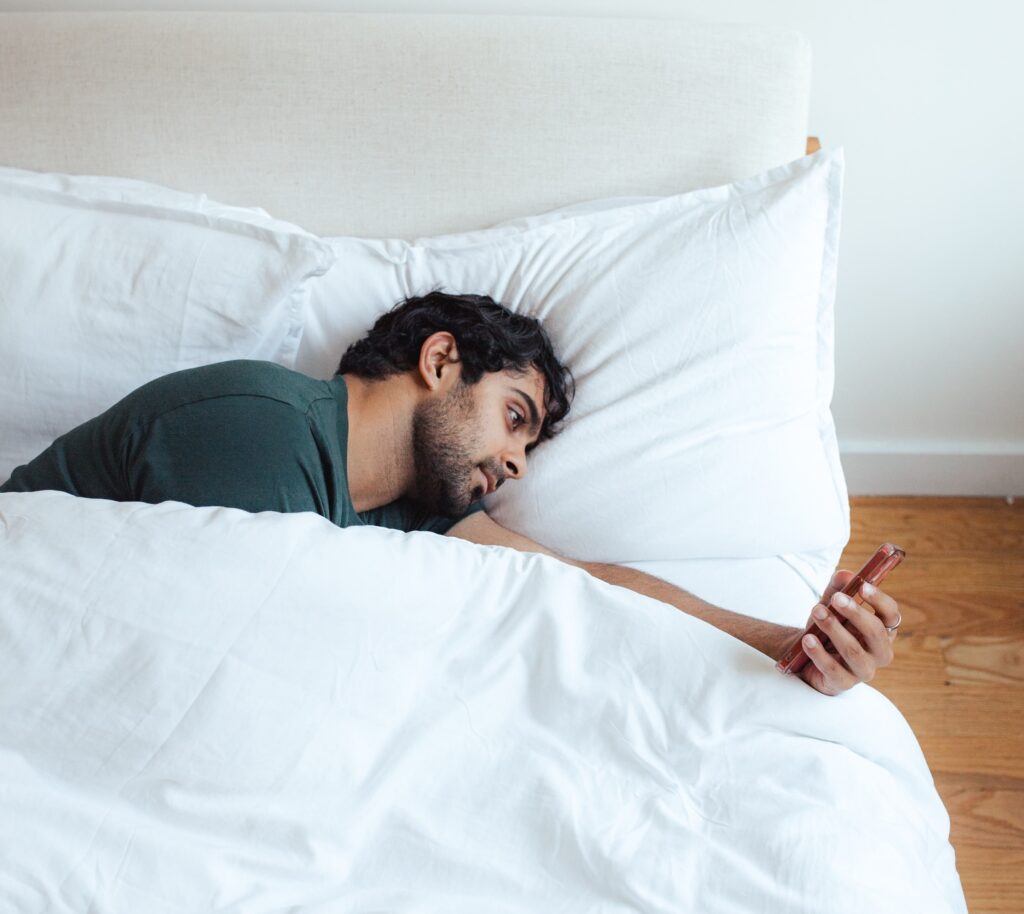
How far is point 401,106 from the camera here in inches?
55.3

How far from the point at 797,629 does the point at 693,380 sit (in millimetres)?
346

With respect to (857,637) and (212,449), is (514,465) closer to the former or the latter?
(212,449)

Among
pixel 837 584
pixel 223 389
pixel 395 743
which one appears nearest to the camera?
pixel 395 743

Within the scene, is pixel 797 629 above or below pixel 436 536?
below

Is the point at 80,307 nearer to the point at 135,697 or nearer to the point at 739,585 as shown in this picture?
the point at 135,697

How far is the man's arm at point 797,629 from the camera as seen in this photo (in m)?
0.95

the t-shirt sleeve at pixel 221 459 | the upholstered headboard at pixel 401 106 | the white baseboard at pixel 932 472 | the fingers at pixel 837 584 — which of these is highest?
the upholstered headboard at pixel 401 106

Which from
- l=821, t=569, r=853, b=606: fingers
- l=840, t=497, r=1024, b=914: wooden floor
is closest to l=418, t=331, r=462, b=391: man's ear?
l=821, t=569, r=853, b=606: fingers

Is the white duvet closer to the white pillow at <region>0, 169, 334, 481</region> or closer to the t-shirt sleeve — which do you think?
the t-shirt sleeve

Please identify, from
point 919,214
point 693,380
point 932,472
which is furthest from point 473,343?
point 932,472

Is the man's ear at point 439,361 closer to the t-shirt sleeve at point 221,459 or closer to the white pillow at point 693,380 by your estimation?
the white pillow at point 693,380

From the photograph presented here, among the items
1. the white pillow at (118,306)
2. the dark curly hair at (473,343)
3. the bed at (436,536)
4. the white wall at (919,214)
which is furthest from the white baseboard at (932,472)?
the white pillow at (118,306)

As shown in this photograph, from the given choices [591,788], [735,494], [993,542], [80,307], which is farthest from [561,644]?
[993,542]

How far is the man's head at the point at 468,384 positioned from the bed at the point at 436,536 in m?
0.05
